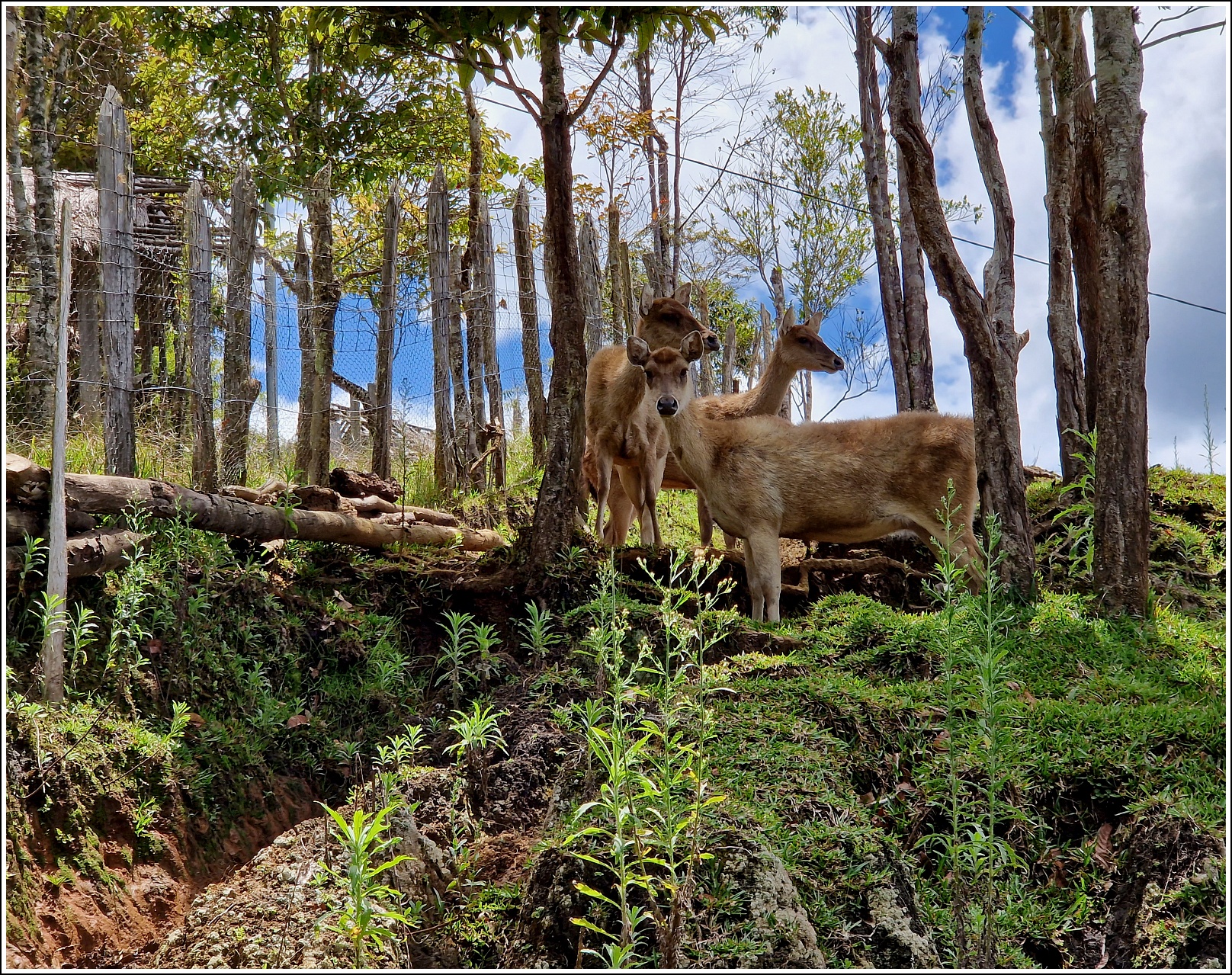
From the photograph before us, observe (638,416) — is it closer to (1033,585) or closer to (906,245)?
(1033,585)

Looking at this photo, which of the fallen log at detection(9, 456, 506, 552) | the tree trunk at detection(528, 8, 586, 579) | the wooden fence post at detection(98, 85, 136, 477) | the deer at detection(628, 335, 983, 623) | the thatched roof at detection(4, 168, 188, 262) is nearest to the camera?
the fallen log at detection(9, 456, 506, 552)

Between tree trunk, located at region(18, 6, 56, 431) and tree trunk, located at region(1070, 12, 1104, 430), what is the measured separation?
31.9 ft

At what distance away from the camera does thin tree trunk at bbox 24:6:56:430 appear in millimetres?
10188

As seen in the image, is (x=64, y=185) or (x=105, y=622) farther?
(x=64, y=185)

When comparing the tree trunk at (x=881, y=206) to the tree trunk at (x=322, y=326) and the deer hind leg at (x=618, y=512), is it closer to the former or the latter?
the deer hind leg at (x=618, y=512)

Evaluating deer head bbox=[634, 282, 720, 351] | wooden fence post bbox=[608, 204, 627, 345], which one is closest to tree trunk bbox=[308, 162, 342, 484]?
deer head bbox=[634, 282, 720, 351]

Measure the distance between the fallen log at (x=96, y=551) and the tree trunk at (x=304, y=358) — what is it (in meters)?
4.22

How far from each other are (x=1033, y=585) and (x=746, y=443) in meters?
2.36

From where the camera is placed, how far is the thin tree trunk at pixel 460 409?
405 inches

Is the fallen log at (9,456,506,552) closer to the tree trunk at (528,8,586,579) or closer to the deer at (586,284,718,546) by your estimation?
the deer at (586,284,718,546)

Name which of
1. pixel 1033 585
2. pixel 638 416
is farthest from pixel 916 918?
pixel 638 416

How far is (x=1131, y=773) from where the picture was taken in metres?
4.04

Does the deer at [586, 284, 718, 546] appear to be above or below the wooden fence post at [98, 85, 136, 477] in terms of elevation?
below

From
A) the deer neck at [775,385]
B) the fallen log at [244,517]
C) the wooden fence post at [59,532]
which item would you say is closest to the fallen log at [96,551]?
the fallen log at [244,517]
